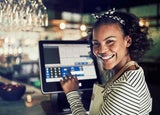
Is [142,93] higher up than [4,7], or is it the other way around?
[4,7]

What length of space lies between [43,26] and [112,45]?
1275 mm

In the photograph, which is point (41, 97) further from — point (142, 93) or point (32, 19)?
point (142, 93)

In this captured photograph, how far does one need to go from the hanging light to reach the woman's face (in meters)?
0.87

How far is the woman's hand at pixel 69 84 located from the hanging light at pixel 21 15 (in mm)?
678

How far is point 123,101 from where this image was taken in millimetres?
907

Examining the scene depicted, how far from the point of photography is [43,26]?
2.21 meters

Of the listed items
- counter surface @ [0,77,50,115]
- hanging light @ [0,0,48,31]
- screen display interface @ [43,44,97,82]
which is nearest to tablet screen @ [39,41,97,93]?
screen display interface @ [43,44,97,82]

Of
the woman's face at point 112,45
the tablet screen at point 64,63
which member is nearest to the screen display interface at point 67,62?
the tablet screen at point 64,63

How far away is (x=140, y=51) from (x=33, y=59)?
324 cm

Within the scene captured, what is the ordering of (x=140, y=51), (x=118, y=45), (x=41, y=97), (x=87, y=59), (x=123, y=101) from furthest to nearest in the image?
(x=41, y=97) → (x=87, y=59) → (x=140, y=51) → (x=118, y=45) → (x=123, y=101)

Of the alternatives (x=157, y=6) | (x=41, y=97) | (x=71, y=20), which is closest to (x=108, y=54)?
(x=41, y=97)

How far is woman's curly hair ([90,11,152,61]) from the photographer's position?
1.05 m

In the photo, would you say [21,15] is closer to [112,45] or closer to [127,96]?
[112,45]

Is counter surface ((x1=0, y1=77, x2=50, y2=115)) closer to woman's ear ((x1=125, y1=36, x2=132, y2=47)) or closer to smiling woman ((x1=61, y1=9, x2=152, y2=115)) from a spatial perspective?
smiling woman ((x1=61, y1=9, x2=152, y2=115))
